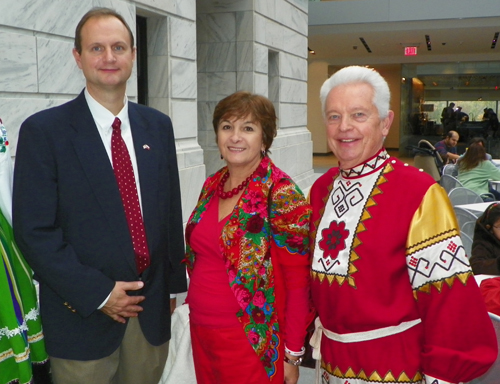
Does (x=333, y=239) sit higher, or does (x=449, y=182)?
(x=333, y=239)

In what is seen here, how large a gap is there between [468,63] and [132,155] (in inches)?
947

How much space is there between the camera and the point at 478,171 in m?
7.57

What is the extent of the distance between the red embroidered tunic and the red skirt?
0.28m

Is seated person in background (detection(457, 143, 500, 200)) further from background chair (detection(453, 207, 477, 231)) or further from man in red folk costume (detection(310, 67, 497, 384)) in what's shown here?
man in red folk costume (detection(310, 67, 497, 384))

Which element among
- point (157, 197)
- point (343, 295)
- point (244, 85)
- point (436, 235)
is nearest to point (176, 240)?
point (157, 197)

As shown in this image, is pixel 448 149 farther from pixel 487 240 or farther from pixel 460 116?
pixel 460 116

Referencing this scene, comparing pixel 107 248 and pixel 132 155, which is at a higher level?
pixel 132 155

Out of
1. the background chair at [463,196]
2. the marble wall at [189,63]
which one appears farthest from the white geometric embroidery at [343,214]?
the background chair at [463,196]

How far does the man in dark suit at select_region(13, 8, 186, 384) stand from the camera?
5.92ft

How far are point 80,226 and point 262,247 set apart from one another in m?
0.70

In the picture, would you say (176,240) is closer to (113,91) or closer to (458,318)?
(113,91)

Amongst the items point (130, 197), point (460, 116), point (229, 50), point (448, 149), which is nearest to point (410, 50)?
point (460, 116)

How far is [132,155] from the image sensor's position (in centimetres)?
206

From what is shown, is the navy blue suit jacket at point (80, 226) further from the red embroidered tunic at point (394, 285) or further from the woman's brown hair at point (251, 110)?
the red embroidered tunic at point (394, 285)
